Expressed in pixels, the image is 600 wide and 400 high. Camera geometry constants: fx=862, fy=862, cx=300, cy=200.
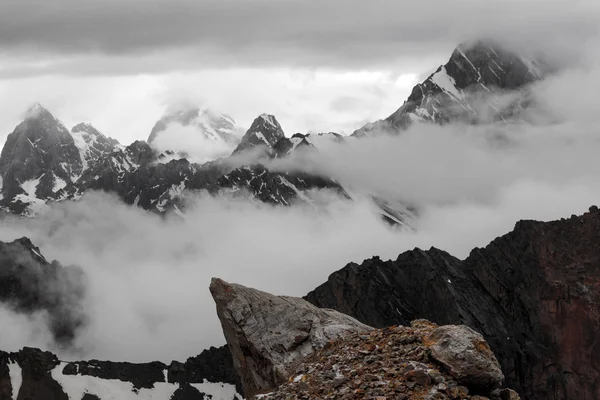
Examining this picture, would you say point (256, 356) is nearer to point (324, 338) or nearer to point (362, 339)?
point (324, 338)

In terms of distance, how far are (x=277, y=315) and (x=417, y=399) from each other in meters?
16.7

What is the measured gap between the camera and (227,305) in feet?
168

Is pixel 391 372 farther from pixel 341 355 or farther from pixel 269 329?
pixel 269 329

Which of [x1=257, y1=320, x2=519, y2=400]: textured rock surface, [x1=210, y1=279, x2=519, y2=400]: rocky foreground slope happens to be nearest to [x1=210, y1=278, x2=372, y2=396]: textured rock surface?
[x1=210, y1=279, x2=519, y2=400]: rocky foreground slope

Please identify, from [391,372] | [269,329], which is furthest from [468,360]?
[269,329]

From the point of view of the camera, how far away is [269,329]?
49281 mm

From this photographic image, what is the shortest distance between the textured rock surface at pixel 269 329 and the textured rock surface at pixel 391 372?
4421 mm

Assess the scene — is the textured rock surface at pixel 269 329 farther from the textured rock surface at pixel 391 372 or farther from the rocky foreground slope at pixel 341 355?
the textured rock surface at pixel 391 372

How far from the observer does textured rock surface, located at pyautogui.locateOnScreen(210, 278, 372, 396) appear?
153 feet

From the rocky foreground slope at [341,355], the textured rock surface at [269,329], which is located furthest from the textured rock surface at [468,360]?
the textured rock surface at [269,329]

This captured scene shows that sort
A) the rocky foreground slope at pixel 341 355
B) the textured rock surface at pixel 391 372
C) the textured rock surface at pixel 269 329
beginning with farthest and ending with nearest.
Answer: the textured rock surface at pixel 269 329, the rocky foreground slope at pixel 341 355, the textured rock surface at pixel 391 372

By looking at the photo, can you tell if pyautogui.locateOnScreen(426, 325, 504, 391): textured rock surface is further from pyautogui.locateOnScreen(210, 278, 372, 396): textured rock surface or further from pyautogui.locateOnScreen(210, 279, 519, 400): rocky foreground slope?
pyautogui.locateOnScreen(210, 278, 372, 396): textured rock surface

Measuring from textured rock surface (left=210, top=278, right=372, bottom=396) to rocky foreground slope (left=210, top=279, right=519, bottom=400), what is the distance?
0.18ft

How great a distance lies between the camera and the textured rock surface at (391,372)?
3512cm
